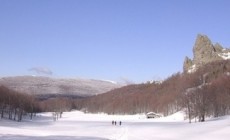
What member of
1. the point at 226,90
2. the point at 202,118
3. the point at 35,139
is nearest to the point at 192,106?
the point at 202,118

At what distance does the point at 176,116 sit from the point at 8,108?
3129 inches

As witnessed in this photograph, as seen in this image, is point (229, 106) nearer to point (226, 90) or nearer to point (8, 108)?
point (226, 90)

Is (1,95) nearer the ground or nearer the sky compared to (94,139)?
nearer the sky

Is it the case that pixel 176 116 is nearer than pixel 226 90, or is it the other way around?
pixel 226 90

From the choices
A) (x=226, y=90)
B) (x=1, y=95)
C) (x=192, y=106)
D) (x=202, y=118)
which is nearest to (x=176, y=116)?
(x=226, y=90)

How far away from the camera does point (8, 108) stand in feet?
617

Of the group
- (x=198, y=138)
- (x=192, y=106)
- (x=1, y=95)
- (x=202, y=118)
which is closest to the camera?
(x=198, y=138)

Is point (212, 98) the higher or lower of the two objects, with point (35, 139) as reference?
higher

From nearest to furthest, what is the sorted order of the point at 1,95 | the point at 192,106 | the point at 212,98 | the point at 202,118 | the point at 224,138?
1. the point at 224,138
2. the point at 202,118
3. the point at 192,106
4. the point at 212,98
5. the point at 1,95

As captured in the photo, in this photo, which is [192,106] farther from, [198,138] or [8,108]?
[8,108]

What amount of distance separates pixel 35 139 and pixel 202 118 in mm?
74694

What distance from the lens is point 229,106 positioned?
144m

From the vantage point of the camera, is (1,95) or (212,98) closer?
(212,98)

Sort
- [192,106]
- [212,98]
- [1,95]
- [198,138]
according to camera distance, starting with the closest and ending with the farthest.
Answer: [198,138] → [192,106] → [212,98] → [1,95]
